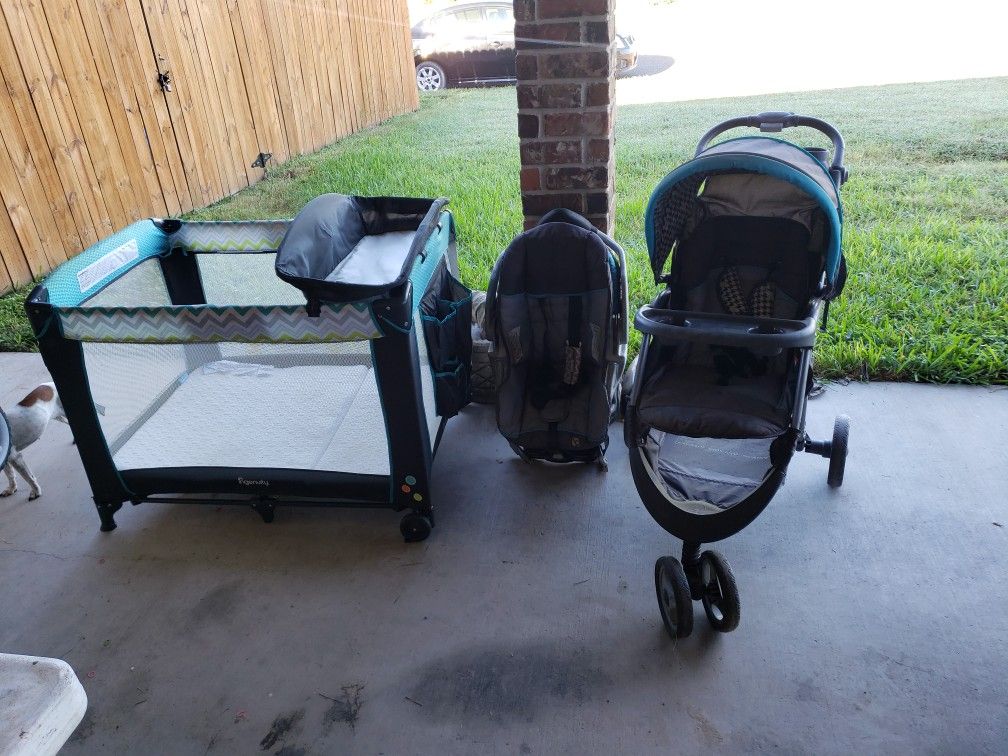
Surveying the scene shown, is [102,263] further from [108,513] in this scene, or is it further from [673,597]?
[673,597]

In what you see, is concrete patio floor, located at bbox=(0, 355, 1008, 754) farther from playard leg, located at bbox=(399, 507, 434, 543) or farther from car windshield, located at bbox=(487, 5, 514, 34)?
car windshield, located at bbox=(487, 5, 514, 34)

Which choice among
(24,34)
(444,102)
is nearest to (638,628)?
(24,34)

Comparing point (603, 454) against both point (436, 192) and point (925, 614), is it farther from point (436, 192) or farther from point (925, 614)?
point (436, 192)

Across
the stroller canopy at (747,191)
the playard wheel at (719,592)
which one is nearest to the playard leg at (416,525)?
the playard wheel at (719,592)

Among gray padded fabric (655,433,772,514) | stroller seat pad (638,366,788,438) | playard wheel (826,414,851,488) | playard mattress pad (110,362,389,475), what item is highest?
stroller seat pad (638,366,788,438)

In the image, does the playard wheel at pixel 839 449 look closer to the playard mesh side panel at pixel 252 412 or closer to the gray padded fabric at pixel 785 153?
the gray padded fabric at pixel 785 153

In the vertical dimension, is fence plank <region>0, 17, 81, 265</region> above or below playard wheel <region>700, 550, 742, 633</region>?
above

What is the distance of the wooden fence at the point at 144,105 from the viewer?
3.93 metres

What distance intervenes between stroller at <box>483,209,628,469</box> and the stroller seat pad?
1.08ft

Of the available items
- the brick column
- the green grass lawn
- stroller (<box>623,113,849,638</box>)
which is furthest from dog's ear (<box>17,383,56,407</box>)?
stroller (<box>623,113,849,638</box>)

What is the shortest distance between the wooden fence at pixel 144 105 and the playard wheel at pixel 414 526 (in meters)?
3.15

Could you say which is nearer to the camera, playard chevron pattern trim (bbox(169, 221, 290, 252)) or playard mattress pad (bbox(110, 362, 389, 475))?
playard mattress pad (bbox(110, 362, 389, 475))

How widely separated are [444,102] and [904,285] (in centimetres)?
604

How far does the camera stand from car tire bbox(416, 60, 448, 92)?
30.4 feet
